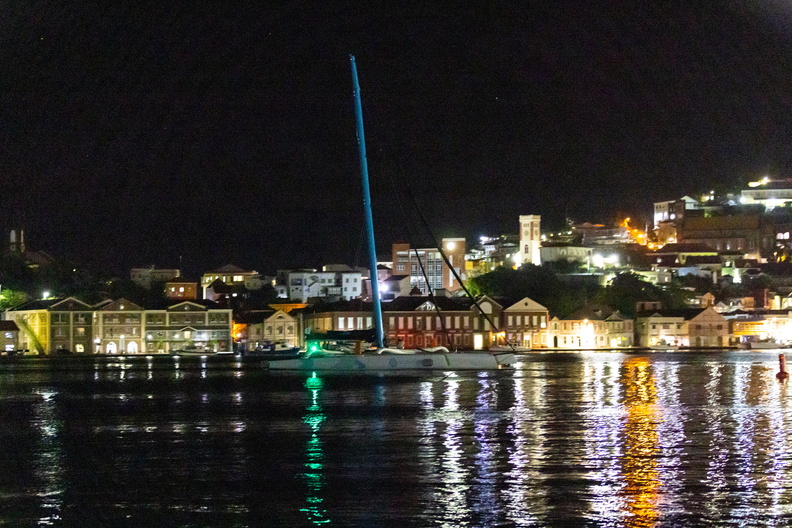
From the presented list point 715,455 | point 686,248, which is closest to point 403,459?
point 715,455

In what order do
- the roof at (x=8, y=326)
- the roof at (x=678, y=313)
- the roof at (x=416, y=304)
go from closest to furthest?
the roof at (x=416, y=304)
the roof at (x=8, y=326)
the roof at (x=678, y=313)

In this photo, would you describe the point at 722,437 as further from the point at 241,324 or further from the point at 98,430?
the point at 241,324

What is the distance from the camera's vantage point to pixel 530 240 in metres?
140

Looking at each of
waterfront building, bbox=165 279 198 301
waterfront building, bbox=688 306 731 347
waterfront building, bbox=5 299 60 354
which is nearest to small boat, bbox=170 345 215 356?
waterfront building, bbox=5 299 60 354

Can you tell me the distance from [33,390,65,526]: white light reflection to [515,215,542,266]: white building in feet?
360

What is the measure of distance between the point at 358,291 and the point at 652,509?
11529 centimetres

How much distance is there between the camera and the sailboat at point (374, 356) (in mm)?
49719

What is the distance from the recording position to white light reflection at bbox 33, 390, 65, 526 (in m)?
15.5

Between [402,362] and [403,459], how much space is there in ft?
99.3

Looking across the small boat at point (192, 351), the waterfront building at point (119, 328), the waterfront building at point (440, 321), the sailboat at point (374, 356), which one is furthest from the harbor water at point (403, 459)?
the waterfront building at point (119, 328)

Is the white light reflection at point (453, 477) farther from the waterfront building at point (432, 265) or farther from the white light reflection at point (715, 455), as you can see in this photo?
the waterfront building at point (432, 265)

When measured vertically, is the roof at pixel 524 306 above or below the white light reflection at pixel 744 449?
above

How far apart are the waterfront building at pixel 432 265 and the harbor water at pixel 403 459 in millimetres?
87094

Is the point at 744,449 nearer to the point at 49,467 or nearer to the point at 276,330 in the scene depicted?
the point at 49,467
